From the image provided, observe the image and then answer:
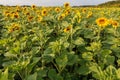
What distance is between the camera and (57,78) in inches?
108

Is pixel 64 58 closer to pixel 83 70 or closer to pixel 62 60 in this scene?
pixel 62 60

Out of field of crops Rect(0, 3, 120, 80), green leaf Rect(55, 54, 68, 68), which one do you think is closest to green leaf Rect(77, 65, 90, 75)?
Answer: field of crops Rect(0, 3, 120, 80)

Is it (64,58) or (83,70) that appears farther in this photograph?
(83,70)

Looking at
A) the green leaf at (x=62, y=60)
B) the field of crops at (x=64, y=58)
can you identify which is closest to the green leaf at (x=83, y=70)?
the field of crops at (x=64, y=58)

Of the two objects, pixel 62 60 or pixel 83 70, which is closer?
pixel 62 60

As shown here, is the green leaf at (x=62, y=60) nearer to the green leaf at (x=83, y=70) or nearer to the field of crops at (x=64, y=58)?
the field of crops at (x=64, y=58)

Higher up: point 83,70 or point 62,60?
point 62,60

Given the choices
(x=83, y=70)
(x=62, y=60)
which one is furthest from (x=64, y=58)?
(x=83, y=70)

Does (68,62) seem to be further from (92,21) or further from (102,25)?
(92,21)

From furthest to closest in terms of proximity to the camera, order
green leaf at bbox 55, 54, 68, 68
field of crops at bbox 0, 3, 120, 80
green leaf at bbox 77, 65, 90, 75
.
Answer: green leaf at bbox 77, 65, 90, 75 → green leaf at bbox 55, 54, 68, 68 → field of crops at bbox 0, 3, 120, 80

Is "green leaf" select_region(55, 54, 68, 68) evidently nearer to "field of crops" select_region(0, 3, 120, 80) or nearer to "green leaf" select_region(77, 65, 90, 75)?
"field of crops" select_region(0, 3, 120, 80)

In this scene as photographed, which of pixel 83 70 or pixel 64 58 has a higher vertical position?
pixel 64 58

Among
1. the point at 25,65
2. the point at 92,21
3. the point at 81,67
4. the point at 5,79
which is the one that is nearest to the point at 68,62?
the point at 81,67

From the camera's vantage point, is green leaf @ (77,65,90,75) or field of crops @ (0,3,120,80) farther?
green leaf @ (77,65,90,75)
